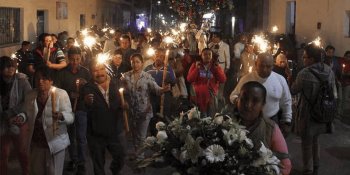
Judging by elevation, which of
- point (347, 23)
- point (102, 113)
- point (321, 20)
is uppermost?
point (321, 20)

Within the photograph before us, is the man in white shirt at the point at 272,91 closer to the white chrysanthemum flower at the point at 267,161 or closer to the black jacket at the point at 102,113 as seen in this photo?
the black jacket at the point at 102,113

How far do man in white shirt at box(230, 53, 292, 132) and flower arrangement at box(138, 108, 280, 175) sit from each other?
270 cm

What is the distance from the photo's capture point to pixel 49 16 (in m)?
19.8

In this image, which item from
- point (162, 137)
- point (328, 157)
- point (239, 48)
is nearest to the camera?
point (162, 137)

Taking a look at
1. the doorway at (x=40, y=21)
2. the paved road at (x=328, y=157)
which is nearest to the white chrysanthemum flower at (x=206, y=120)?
the paved road at (x=328, y=157)

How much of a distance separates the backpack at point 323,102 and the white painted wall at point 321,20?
10.0m

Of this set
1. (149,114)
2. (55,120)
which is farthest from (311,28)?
(55,120)

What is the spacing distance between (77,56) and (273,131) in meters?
4.46

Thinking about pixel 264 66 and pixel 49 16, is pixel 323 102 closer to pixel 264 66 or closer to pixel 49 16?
pixel 264 66

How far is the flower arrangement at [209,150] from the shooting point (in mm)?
3438

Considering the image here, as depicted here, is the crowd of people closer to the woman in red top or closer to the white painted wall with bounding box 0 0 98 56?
the woman in red top

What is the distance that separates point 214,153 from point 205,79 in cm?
576

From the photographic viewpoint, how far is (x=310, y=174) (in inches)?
300

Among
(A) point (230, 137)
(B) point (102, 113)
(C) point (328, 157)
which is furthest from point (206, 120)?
(C) point (328, 157)
